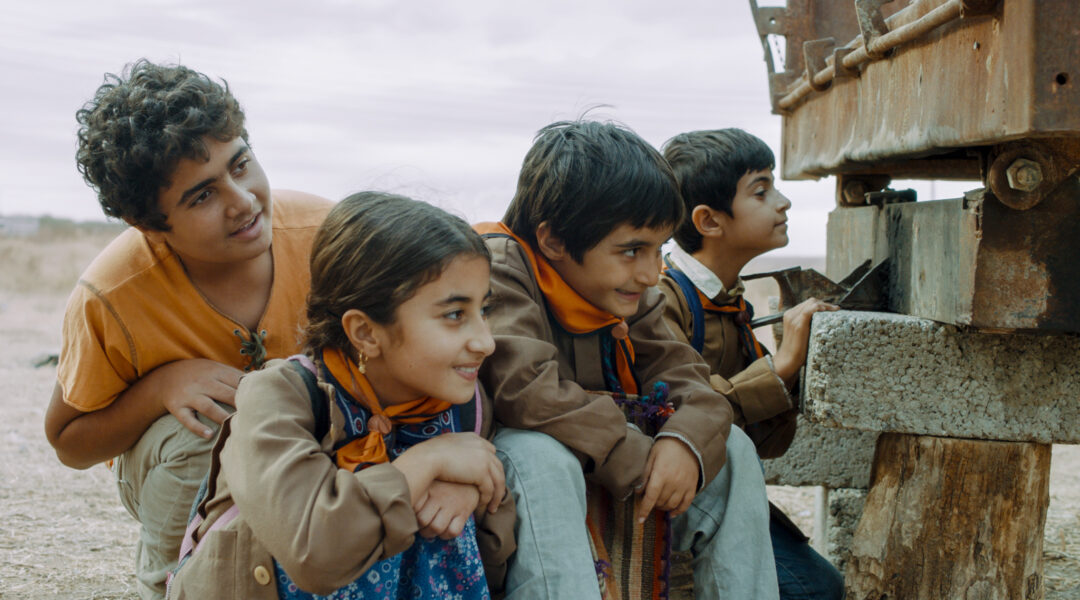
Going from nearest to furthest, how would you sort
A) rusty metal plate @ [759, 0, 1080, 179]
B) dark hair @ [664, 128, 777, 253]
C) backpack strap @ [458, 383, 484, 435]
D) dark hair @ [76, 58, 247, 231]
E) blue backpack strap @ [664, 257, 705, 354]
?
rusty metal plate @ [759, 0, 1080, 179], backpack strap @ [458, 383, 484, 435], dark hair @ [76, 58, 247, 231], blue backpack strap @ [664, 257, 705, 354], dark hair @ [664, 128, 777, 253]

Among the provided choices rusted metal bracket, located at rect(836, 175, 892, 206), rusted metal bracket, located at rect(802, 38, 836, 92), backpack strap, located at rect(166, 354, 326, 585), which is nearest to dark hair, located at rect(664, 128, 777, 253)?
rusted metal bracket, located at rect(802, 38, 836, 92)

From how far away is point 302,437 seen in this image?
1.93 meters

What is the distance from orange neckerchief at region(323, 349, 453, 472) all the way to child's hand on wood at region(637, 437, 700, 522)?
1.75 ft

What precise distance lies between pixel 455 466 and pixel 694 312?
1384 mm

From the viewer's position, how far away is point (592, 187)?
2.57 meters

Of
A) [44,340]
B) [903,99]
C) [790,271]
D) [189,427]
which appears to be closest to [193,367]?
[189,427]

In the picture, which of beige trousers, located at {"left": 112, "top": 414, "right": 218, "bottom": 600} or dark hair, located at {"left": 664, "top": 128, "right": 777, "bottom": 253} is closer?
beige trousers, located at {"left": 112, "top": 414, "right": 218, "bottom": 600}

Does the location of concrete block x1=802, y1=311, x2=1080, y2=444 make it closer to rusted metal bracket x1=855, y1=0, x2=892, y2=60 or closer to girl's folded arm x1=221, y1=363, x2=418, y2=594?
rusted metal bracket x1=855, y1=0, x2=892, y2=60

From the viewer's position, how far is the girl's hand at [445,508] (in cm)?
200

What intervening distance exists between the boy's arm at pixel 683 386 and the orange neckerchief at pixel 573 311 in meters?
0.06

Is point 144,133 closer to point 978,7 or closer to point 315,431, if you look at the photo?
point 315,431

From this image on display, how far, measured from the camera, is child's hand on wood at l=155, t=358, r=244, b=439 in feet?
8.44

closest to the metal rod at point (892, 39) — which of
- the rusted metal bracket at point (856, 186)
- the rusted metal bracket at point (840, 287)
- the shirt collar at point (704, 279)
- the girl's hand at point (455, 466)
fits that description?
the rusted metal bracket at point (856, 186)

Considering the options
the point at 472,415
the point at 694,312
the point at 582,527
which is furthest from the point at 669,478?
the point at 694,312
